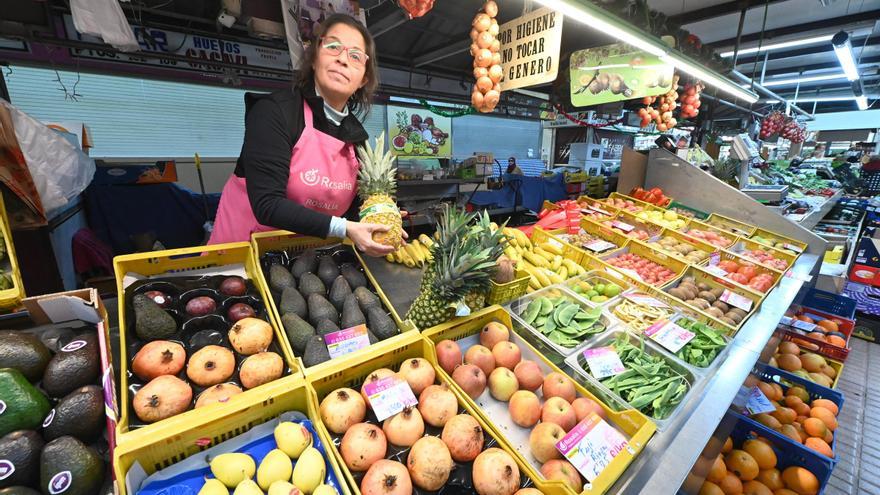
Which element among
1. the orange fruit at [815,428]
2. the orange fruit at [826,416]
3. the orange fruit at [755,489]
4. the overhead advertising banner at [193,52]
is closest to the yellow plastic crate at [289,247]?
the orange fruit at [755,489]

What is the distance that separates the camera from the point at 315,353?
4.68 feet

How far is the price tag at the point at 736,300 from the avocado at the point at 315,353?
3.18 m

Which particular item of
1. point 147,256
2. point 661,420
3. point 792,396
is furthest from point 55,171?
point 792,396

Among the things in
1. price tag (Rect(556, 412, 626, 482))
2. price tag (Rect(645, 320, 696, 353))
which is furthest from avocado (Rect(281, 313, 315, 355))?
price tag (Rect(645, 320, 696, 353))

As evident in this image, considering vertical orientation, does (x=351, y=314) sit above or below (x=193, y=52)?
below

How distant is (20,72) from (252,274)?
8.53 meters

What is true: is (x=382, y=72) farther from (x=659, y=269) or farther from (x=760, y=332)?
(x=760, y=332)

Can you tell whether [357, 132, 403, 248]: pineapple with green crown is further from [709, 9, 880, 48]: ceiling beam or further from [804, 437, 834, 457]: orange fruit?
[709, 9, 880, 48]: ceiling beam

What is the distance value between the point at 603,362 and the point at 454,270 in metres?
0.98

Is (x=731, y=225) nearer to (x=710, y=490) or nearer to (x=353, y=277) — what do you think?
(x=710, y=490)

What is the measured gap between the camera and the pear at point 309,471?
109 centimetres

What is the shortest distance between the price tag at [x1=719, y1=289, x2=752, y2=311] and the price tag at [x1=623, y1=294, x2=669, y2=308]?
2.46ft

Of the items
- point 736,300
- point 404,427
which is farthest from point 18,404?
point 736,300

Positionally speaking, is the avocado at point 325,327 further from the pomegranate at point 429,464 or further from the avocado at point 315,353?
the pomegranate at point 429,464
